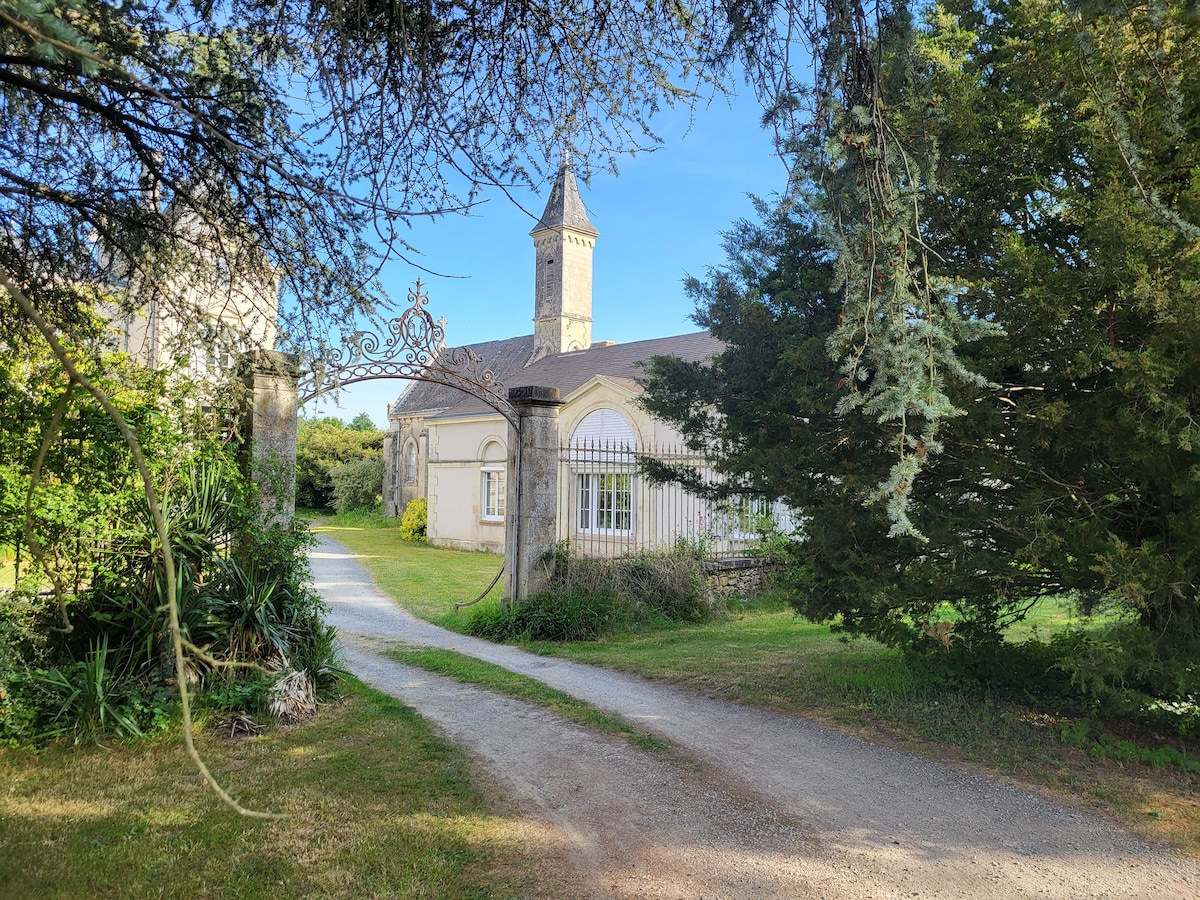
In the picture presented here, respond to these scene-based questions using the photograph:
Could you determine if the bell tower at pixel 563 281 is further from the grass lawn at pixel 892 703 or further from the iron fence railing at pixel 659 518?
the grass lawn at pixel 892 703

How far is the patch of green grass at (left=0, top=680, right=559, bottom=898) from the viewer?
147 inches

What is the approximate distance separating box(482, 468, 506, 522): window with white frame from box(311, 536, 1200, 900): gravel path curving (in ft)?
58.5

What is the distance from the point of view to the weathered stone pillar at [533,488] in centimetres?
1038

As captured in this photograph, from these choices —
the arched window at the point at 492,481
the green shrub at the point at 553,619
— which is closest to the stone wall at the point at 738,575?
the green shrub at the point at 553,619

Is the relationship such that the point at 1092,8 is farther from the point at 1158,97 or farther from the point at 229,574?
the point at 229,574

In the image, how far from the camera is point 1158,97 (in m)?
5.01

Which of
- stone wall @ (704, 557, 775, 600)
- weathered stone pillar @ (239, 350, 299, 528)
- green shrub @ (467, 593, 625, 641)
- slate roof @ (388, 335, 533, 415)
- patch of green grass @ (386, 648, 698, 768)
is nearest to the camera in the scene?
patch of green grass @ (386, 648, 698, 768)

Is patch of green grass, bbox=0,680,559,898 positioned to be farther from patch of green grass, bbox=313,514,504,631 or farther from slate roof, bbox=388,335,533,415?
slate roof, bbox=388,335,533,415

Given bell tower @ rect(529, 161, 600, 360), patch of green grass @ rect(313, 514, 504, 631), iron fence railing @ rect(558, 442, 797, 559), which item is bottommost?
patch of green grass @ rect(313, 514, 504, 631)

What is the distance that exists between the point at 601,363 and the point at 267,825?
2082 cm

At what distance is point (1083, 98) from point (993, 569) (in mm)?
3188

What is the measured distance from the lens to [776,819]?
454cm

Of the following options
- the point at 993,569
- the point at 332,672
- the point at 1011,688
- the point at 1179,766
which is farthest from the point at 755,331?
the point at 332,672

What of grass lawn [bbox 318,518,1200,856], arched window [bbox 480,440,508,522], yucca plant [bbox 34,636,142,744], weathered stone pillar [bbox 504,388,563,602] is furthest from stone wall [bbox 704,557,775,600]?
arched window [bbox 480,440,508,522]
